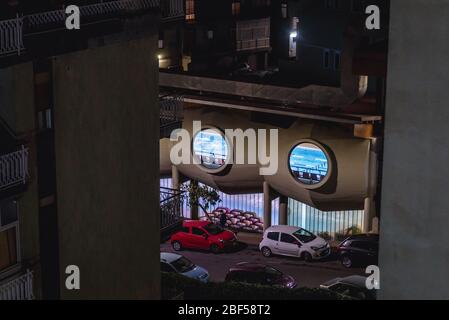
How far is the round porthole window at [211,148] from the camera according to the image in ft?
144

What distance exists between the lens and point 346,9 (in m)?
45.3

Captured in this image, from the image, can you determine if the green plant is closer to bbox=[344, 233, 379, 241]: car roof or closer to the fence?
the fence

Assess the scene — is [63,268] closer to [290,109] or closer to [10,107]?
[10,107]

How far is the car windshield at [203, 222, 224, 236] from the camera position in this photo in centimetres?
4278

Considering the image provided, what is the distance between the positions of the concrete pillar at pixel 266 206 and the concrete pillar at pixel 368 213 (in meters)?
5.29

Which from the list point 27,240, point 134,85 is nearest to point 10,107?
point 27,240

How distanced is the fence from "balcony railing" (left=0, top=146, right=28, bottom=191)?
28.9 m

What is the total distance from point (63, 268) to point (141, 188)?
11.1 ft

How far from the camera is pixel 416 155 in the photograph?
17203mm

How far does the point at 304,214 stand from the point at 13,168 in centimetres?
3013

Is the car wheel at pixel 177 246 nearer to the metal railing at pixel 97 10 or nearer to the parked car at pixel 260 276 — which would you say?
the parked car at pixel 260 276

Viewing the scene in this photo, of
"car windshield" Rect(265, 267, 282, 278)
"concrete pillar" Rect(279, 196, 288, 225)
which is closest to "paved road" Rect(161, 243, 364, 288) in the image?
"concrete pillar" Rect(279, 196, 288, 225)

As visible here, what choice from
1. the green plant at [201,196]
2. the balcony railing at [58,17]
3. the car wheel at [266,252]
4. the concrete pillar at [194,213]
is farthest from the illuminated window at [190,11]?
the balcony railing at [58,17]

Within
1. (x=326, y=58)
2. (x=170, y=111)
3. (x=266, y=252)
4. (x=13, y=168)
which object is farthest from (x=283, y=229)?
(x=13, y=168)
